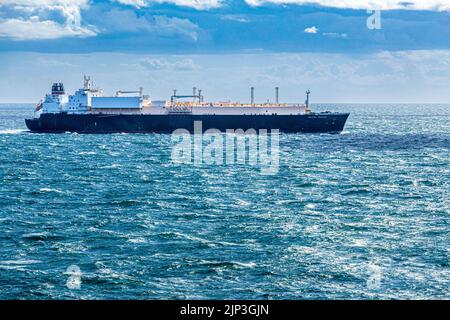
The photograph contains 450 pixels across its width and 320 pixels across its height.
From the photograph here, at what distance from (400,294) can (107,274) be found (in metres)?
12.6

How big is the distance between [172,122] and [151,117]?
14.7ft

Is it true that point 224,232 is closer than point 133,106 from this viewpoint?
Yes

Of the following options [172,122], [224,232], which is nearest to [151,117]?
[172,122]

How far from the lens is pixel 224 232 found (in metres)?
38.2

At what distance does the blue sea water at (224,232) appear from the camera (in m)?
27.6

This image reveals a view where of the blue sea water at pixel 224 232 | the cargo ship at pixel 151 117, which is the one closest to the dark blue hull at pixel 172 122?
the cargo ship at pixel 151 117

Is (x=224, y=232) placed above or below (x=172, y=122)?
below

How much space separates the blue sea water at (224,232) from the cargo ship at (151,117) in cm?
5817

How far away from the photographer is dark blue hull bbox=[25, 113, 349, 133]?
136m

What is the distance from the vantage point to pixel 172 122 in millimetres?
137500

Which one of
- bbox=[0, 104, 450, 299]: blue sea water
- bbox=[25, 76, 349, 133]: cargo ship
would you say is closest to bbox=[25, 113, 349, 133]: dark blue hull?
bbox=[25, 76, 349, 133]: cargo ship

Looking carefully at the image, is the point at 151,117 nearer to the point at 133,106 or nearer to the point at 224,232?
the point at 133,106

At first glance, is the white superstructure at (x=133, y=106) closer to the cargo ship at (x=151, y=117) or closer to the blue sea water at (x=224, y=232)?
the cargo ship at (x=151, y=117)
